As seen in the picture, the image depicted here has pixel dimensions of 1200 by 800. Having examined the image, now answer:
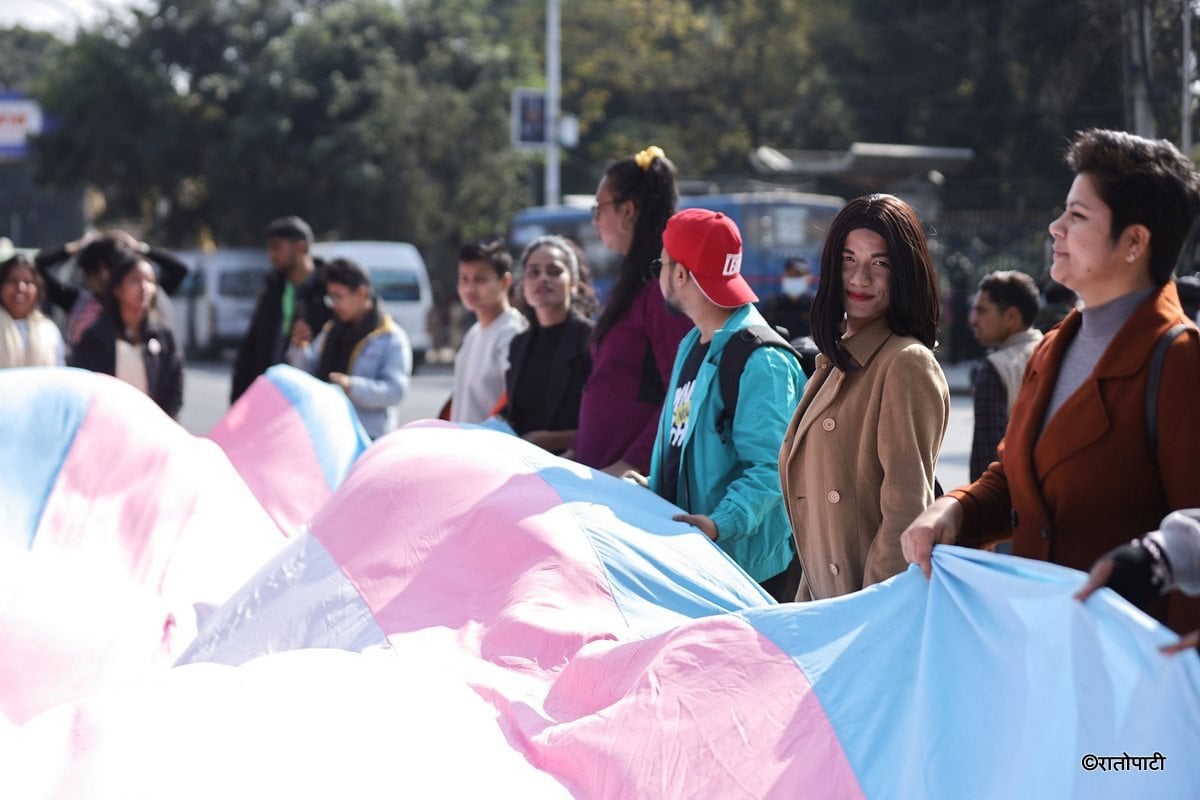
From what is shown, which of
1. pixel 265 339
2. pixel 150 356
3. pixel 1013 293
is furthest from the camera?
pixel 265 339

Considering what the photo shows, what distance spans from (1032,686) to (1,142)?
38.1m

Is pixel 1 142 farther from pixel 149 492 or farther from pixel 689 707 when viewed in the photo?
pixel 689 707

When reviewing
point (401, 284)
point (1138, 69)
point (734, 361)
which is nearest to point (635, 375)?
point (734, 361)

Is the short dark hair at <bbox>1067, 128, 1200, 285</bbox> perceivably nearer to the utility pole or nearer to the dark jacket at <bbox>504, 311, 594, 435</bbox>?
the dark jacket at <bbox>504, 311, 594, 435</bbox>

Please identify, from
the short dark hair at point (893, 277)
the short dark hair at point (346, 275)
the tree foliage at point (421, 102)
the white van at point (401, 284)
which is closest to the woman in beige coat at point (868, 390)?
the short dark hair at point (893, 277)

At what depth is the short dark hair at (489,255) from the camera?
6.67 metres

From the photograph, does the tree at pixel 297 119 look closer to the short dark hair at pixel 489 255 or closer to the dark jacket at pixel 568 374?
the short dark hair at pixel 489 255

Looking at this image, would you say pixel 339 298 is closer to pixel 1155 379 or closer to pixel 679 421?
pixel 679 421

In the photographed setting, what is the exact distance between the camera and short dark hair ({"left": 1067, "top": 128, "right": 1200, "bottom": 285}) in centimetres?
286

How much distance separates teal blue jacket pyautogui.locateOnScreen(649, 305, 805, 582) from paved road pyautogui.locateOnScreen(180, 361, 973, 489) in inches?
202

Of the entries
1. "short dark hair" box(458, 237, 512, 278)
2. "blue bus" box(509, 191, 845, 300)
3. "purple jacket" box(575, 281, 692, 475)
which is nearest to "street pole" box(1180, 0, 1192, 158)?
"short dark hair" box(458, 237, 512, 278)

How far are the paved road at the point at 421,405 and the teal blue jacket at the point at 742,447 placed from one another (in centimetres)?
513

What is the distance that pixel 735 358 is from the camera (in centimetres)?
420

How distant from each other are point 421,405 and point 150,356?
11507 millimetres
